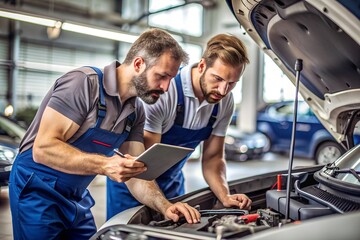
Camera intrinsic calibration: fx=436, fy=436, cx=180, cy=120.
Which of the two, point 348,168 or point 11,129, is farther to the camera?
point 11,129

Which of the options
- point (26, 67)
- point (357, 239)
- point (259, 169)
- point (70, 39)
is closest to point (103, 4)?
point (70, 39)

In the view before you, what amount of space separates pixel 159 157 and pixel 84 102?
38 centimetres

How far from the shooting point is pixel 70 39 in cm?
1020

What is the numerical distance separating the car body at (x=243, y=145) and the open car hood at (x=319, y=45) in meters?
6.07

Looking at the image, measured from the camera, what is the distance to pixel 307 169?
2.33 m

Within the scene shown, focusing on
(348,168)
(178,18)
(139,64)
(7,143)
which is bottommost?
(7,143)

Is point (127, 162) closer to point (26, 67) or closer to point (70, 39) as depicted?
point (26, 67)

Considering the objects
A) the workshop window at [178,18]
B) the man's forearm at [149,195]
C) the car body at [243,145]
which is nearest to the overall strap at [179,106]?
the man's forearm at [149,195]

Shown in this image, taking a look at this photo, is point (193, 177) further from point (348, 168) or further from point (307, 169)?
point (348, 168)

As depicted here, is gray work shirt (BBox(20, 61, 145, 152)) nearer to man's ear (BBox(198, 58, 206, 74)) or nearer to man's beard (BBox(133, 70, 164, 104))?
man's beard (BBox(133, 70, 164, 104))

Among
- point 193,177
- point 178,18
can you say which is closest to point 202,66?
point 193,177

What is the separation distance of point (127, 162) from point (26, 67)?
8.50 m

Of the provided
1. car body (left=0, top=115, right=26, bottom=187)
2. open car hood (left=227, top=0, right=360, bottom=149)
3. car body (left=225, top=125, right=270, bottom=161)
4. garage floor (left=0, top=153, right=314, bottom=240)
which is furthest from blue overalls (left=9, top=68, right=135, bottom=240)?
car body (left=225, top=125, right=270, bottom=161)

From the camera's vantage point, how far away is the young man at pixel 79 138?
5.22 feet
